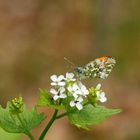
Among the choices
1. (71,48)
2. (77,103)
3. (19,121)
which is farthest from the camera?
(71,48)

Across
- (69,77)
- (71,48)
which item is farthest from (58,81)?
(71,48)

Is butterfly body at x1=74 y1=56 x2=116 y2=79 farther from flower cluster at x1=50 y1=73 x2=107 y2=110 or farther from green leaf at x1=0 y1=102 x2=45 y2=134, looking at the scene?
green leaf at x1=0 y1=102 x2=45 y2=134

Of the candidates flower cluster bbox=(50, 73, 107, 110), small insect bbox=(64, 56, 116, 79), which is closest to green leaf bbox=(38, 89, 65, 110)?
flower cluster bbox=(50, 73, 107, 110)

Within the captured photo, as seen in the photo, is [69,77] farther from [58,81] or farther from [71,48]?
[71,48]

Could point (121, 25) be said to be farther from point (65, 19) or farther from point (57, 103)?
point (57, 103)

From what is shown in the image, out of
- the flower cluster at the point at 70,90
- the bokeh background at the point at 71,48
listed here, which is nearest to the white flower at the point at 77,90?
the flower cluster at the point at 70,90

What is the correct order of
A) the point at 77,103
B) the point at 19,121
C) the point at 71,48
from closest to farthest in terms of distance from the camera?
the point at 77,103, the point at 19,121, the point at 71,48
